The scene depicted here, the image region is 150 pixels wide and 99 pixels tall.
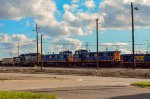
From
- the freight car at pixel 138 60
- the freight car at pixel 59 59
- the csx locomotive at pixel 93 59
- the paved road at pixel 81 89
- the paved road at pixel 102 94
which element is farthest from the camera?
the freight car at pixel 59 59

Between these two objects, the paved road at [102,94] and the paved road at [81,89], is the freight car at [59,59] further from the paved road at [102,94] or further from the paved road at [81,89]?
the paved road at [102,94]

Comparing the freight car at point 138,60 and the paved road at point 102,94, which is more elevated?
the freight car at point 138,60

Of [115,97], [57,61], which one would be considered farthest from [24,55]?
[115,97]

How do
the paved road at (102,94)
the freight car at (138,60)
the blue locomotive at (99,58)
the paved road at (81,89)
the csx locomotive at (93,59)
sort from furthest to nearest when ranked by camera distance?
the blue locomotive at (99,58)
the csx locomotive at (93,59)
the freight car at (138,60)
the paved road at (81,89)
the paved road at (102,94)

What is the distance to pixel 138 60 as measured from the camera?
78.6m

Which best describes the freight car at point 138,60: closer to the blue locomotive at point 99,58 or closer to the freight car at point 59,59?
the blue locomotive at point 99,58

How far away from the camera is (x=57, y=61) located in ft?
308

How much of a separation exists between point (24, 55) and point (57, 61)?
733 inches

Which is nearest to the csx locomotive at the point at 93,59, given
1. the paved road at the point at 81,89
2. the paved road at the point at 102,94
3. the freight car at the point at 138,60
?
the freight car at the point at 138,60

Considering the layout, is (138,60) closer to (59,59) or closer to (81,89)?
(59,59)

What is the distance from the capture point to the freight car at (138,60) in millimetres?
76625

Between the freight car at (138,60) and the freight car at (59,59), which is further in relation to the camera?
the freight car at (59,59)

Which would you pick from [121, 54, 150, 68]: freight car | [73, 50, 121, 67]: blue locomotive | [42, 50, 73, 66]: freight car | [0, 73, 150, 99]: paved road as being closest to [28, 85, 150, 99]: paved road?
[0, 73, 150, 99]: paved road

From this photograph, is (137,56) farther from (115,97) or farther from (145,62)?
(115,97)
